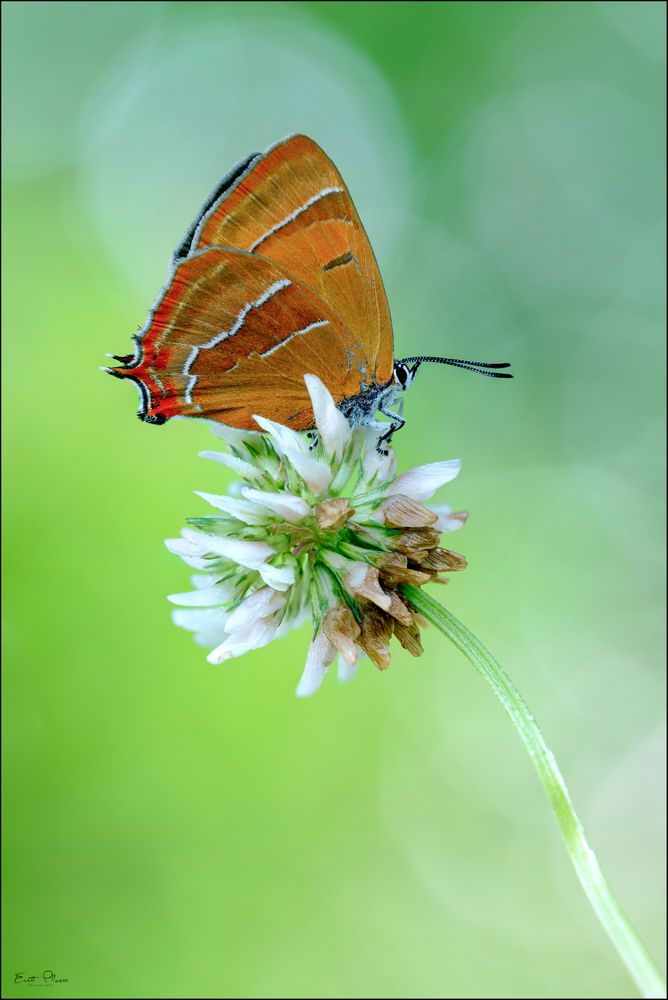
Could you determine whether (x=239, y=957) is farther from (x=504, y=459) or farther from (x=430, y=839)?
(x=504, y=459)

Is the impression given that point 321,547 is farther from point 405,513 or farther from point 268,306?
point 268,306

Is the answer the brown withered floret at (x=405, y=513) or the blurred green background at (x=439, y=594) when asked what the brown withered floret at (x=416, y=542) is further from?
the blurred green background at (x=439, y=594)

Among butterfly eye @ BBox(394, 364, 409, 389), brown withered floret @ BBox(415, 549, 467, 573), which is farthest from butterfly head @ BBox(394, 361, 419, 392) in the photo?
brown withered floret @ BBox(415, 549, 467, 573)

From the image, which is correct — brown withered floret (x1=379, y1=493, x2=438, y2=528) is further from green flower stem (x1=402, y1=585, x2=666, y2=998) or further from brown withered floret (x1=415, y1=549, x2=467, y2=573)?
green flower stem (x1=402, y1=585, x2=666, y2=998)

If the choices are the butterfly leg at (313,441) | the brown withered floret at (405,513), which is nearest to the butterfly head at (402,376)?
the butterfly leg at (313,441)

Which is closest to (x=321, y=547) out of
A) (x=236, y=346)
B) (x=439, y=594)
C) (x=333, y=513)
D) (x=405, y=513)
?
(x=333, y=513)

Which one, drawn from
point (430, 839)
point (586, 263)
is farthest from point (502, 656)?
point (586, 263)
